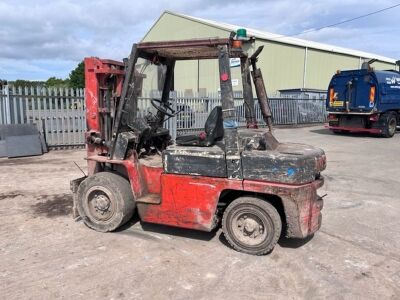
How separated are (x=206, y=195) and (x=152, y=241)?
0.93m

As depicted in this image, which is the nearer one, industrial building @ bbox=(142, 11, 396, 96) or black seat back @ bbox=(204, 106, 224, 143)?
black seat back @ bbox=(204, 106, 224, 143)

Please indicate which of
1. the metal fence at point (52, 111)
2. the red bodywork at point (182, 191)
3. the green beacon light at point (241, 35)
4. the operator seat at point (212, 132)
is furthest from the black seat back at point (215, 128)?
the metal fence at point (52, 111)

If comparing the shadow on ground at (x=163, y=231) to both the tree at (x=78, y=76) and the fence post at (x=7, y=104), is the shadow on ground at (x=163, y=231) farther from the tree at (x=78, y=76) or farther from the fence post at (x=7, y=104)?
the tree at (x=78, y=76)

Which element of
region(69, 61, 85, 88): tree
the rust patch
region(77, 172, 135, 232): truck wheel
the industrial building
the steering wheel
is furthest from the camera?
region(69, 61, 85, 88): tree

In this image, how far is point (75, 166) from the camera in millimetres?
9641

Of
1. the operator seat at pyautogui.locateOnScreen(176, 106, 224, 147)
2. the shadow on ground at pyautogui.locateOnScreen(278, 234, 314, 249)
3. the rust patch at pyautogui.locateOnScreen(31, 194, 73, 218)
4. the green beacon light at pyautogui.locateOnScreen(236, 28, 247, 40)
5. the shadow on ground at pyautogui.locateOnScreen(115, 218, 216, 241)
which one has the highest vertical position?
the green beacon light at pyautogui.locateOnScreen(236, 28, 247, 40)

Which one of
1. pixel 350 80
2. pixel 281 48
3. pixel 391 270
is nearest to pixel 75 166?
pixel 391 270

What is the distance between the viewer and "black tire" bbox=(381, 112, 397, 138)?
16.2 meters

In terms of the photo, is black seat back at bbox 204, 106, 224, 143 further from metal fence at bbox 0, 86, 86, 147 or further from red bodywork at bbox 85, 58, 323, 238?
metal fence at bbox 0, 86, 86, 147

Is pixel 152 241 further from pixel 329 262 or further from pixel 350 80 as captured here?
pixel 350 80

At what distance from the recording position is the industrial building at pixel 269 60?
98.8ft

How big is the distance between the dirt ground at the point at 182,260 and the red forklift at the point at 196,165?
0.89 ft

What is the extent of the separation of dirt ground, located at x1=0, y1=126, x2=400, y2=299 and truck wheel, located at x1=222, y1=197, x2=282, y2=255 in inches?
5.4

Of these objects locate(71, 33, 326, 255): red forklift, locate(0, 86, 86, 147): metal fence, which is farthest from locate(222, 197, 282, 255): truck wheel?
locate(0, 86, 86, 147): metal fence
